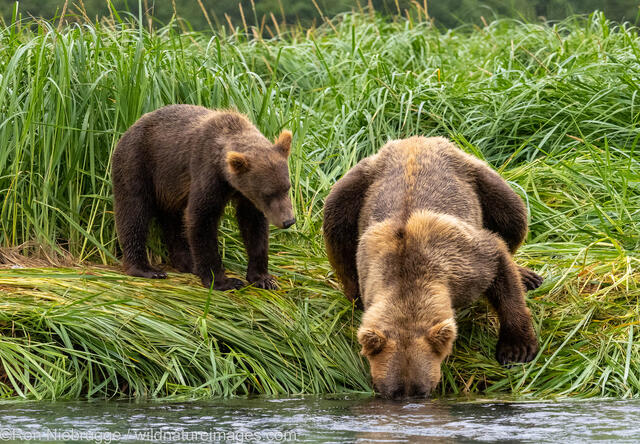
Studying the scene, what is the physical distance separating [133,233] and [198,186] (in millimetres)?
641

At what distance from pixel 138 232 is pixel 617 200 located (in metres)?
3.67

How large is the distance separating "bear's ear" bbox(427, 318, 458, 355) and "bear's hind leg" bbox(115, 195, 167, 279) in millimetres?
2451

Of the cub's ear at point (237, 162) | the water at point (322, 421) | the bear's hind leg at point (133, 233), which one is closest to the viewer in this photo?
the water at point (322, 421)

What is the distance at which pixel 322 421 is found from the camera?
4.62 m

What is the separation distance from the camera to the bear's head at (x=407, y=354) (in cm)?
488

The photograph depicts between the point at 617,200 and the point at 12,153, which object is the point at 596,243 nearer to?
the point at 617,200

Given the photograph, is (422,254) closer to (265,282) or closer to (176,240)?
(265,282)

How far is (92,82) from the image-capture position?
7.42 m

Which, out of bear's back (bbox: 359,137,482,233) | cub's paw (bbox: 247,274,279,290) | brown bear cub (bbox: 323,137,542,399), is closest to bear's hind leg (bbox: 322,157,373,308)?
brown bear cub (bbox: 323,137,542,399)

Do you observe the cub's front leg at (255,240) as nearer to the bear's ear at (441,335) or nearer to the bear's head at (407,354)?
the bear's head at (407,354)

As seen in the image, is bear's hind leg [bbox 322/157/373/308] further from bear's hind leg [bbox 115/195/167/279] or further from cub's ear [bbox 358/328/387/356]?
cub's ear [bbox 358/328/387/356]

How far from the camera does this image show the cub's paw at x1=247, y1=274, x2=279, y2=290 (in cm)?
649

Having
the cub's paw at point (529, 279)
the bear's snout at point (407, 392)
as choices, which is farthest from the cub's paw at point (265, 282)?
the bear's snout at point (407, 392)

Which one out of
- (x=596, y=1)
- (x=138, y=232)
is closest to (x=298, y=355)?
(x=138, y=232)
